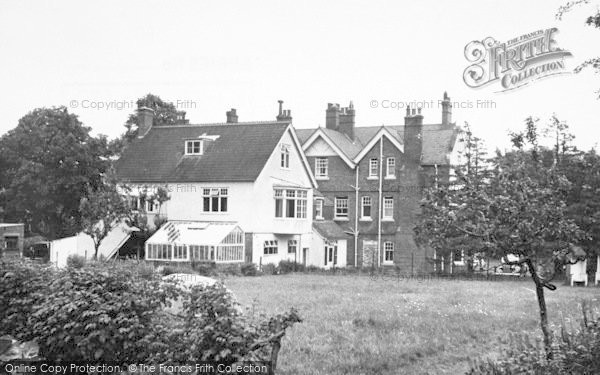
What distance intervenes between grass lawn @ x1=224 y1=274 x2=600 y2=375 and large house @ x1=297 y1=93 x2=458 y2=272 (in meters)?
22.1

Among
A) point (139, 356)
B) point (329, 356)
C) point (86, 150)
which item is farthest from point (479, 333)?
point (86, 150)

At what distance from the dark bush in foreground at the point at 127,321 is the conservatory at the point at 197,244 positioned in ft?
91.6

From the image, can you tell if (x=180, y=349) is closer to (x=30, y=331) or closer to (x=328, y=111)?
(x=30, y=331)

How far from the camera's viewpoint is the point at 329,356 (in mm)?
12797

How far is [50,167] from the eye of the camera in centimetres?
4769

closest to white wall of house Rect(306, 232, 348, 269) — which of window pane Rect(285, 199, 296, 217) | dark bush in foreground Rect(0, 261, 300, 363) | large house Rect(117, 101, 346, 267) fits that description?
large house Rect(117, 101, 346, 267)

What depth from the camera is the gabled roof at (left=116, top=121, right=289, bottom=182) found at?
44.1 m

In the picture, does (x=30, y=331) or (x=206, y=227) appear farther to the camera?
(x=206, y=227)

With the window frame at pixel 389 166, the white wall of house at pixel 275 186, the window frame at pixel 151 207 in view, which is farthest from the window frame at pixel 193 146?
the window frame at pixel 389 166

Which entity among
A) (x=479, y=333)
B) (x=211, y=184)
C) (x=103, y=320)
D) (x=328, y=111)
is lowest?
(x=479, y=333)

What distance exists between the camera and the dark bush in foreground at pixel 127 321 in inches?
331

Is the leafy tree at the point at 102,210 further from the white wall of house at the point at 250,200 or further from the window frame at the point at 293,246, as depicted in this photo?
the window frame at the point at 293,246

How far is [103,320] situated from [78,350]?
810 mm

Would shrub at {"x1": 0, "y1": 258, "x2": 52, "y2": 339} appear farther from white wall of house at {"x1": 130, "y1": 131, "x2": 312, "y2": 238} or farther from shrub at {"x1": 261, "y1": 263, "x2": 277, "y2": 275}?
white wall of house at {"x1": 130, "y1": 131, "x2": 312, "y2": 238}
